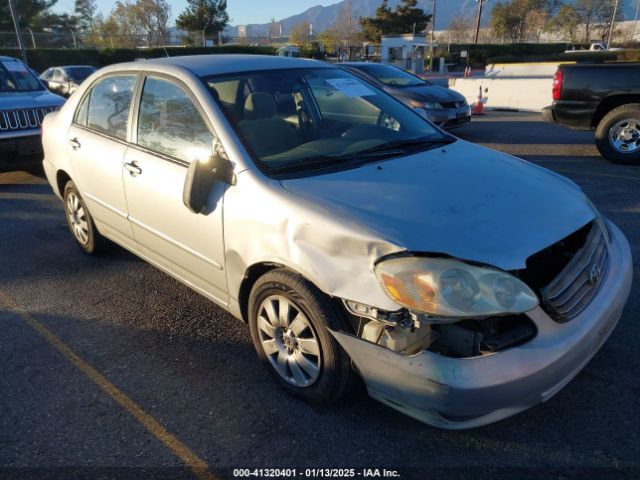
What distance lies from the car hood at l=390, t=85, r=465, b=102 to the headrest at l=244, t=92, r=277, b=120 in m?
7.08

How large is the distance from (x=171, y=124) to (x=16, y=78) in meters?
6.51

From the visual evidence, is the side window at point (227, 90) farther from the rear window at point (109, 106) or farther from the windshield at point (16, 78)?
the windshield at point (16, 78)

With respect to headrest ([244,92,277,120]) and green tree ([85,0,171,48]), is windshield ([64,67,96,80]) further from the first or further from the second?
green tree ([85,0,171,48])

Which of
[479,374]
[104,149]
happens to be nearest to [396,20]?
[104,149]

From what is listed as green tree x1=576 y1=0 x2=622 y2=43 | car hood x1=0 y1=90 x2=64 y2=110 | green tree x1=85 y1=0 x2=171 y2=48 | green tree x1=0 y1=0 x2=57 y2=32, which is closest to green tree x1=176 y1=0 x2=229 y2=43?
green tree x1=85 y1=0 x2=171 y2=48

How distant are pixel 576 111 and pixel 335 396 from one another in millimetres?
6912

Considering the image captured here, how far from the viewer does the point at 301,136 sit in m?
3.21

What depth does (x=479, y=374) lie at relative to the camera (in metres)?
2.02

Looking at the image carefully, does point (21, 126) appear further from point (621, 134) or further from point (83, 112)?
point (621, 134)

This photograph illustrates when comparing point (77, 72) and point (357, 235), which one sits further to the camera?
point (77, 72)

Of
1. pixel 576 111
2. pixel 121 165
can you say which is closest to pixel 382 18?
pixel 576 111

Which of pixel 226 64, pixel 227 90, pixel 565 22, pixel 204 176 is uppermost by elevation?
pixel 565 22

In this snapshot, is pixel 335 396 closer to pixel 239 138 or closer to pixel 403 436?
pixel 403 436

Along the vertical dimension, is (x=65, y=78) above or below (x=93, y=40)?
below
